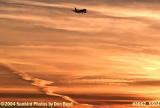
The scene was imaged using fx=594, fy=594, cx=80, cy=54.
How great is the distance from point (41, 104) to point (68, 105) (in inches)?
298

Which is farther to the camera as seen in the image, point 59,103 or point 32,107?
point 59,103

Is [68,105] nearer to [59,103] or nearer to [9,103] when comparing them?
[59,103]

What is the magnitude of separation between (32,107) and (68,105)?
57.2 feet

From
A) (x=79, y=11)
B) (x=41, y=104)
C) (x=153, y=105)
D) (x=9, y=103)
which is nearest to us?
(x=79, y=11)

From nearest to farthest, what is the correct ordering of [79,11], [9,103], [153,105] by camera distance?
[79,11] → [153,105] → [9,103]

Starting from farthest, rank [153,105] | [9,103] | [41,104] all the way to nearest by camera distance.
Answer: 1. [9,103]
2. [41,104]
3. [153,105]

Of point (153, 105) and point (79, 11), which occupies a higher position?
point (79, 11)

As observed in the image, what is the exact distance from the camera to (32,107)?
140 meters

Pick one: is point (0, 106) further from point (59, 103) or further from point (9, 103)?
point (59, 103)

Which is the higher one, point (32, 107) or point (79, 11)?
point (79, 11)

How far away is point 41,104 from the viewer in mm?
151625

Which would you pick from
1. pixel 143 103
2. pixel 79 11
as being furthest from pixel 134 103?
pixel 79 11

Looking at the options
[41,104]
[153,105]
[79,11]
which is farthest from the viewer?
[41,104]

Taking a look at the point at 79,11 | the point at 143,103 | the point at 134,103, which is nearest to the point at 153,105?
the point at 143,103
